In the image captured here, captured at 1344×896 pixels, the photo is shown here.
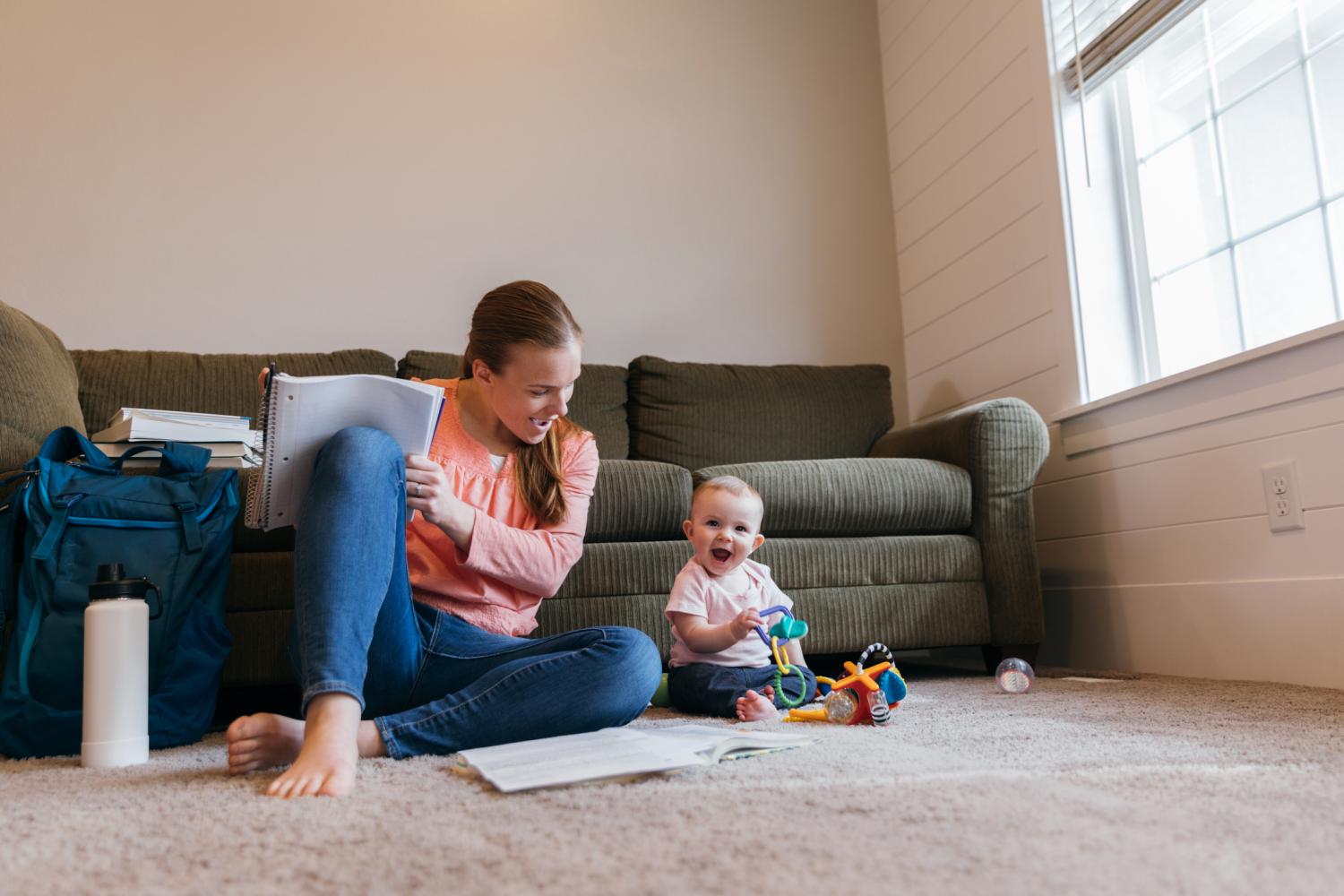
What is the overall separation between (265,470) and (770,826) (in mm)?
763

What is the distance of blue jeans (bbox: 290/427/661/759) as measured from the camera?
1.15 meters

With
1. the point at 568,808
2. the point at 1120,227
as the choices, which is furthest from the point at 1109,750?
the point at 1120,227

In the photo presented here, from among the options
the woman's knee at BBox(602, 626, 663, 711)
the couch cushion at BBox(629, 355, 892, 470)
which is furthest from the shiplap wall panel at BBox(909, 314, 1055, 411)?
the woman's knee at BBox(602, 626, 663, 711)

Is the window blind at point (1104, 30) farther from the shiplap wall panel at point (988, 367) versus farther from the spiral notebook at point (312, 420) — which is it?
the spiral notebook at point (312, 420)

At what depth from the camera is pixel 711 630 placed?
1817 mm

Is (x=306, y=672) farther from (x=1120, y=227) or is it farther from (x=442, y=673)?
(x=1120, y=227)

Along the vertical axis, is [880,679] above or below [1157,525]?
→ below

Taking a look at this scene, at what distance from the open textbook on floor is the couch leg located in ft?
4.00

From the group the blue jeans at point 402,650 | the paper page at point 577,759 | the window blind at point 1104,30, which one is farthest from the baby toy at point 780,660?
the window blind at point 1104,30

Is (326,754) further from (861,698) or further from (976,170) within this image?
(976,170)

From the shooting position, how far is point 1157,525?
2.33 m

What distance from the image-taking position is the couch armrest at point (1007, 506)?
2.36 meters

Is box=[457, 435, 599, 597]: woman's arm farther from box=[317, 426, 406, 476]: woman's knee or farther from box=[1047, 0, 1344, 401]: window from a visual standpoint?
box=[1047, 0, 1344, 401]: window

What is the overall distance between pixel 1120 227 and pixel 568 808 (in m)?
2.25
